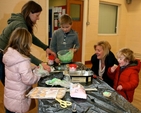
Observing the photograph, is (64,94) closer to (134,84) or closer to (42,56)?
(134,84)

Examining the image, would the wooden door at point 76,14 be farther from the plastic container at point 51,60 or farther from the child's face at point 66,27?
the plastic container at point 51,60

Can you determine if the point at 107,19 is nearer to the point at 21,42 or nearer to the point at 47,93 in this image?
the point at 21,42

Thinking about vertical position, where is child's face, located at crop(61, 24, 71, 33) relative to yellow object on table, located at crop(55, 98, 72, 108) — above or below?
above

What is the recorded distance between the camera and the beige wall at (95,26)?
3.69 metres

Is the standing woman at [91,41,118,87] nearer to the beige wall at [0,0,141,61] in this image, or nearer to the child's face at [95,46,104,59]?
the child's face at [95,46,104,59]

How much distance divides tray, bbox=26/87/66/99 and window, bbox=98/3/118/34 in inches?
190

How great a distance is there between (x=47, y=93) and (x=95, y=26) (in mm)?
4569

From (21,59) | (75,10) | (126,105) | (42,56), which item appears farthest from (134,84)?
(75,10)

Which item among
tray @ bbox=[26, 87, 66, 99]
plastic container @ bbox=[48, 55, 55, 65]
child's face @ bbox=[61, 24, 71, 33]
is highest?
child's face @ bbox=[61, 24, 71, 33]

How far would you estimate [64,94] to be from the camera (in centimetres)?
114

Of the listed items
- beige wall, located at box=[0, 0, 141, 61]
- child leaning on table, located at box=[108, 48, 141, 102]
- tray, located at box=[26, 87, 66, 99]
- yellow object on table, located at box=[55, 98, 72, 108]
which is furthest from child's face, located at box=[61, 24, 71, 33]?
beige wall, located at box=[0, 0, 141, 61]

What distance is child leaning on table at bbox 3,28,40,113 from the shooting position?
50.9 inches

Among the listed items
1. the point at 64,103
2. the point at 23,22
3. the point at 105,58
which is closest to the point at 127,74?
the point at 105,58

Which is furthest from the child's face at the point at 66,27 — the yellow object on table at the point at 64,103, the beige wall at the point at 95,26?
the beige wall at the point at 95,26
